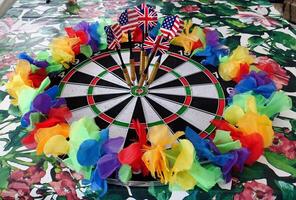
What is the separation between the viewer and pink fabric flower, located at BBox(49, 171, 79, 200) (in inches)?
29.3

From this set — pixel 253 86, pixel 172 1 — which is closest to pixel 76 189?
pixel 253 86

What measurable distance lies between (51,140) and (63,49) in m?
0.41

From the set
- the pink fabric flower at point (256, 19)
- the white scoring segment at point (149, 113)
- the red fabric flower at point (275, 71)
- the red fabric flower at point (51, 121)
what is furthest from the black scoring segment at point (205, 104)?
the pink fabric flower at point (256, 19)

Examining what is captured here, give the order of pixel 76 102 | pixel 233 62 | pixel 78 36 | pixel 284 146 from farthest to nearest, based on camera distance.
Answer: pixel 78 36, pixel 233 62, pixel 76 102, pixel 284 146

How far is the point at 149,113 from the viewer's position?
927 millimetres

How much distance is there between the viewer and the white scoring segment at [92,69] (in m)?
1.08

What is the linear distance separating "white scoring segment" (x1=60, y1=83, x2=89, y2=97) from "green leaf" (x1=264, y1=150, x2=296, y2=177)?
500 mm

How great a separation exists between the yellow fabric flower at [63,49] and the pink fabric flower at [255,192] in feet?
2.12

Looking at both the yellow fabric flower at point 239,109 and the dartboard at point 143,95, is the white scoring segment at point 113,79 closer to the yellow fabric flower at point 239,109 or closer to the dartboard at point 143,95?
the dartboard at point 143,95

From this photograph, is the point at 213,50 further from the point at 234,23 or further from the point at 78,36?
the point at 78,36

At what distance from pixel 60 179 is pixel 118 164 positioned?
13 centimetres

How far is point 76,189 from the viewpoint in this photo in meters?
0.76

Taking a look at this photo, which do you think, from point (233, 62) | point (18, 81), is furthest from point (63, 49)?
point (233, 62)

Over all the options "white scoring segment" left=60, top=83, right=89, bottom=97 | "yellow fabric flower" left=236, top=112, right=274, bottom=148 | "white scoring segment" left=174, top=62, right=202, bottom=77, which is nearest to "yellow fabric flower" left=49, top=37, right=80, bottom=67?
"white scoring segment" left=60, top=83, right=89, bottom=97
